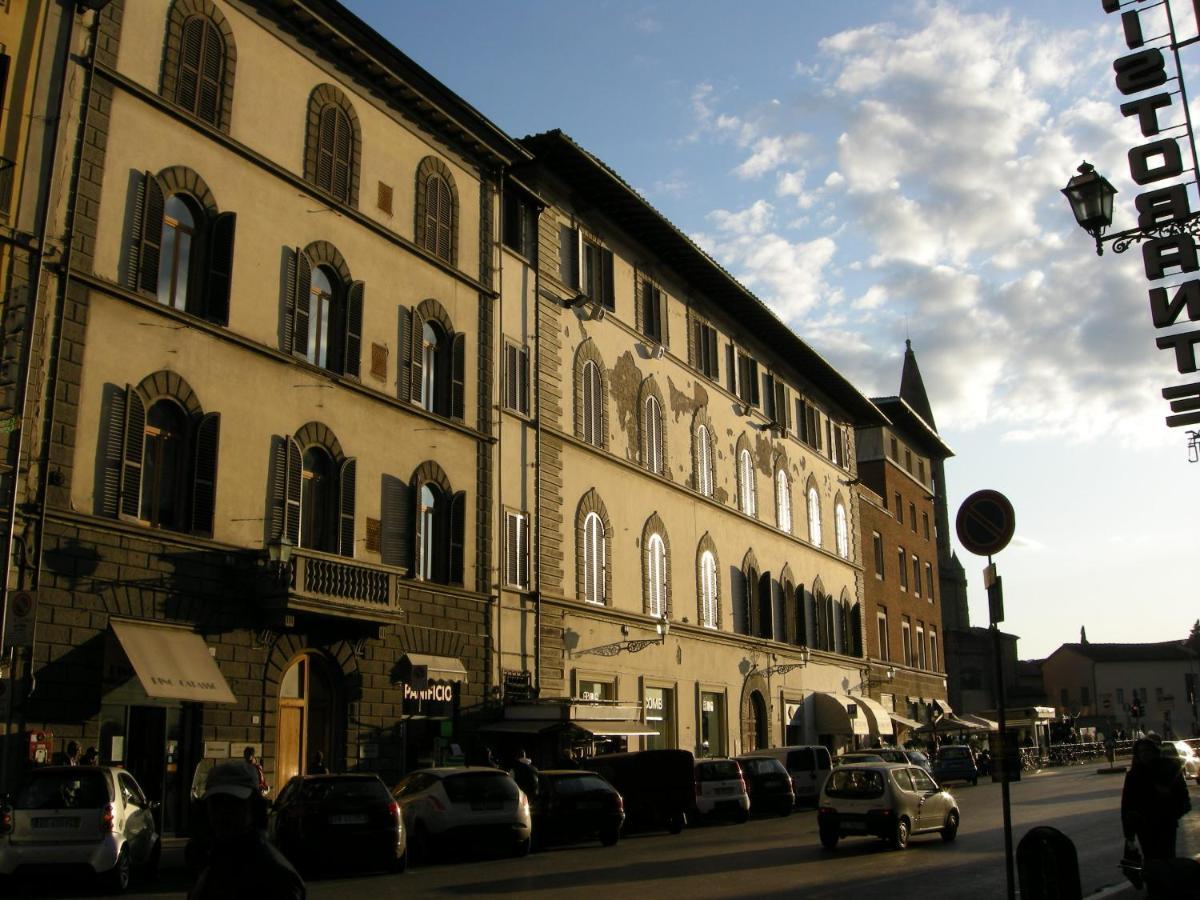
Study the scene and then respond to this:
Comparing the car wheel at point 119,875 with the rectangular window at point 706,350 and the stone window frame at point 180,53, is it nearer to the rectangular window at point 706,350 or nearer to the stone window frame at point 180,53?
the stone window frame at point 180,53

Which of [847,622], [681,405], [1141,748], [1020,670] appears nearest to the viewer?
[1141,748]

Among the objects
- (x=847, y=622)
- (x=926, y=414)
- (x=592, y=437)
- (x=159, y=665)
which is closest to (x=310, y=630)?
(x=159, y=665)

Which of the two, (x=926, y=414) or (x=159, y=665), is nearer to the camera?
(x=159, y=665)

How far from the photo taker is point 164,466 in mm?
21188

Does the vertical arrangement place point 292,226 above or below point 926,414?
below

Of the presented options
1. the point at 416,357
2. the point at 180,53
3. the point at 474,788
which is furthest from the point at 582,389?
the point at 474,788

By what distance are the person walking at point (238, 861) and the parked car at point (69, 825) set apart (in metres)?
10.9

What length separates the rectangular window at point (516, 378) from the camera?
30719mm

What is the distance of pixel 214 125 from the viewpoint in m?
23.0

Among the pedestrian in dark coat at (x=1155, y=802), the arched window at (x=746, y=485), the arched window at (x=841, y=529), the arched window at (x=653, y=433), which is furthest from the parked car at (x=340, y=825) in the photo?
the arched window at (x=841, y=529)

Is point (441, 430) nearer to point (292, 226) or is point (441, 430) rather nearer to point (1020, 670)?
point (292, 226)

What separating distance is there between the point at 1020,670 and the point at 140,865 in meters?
133

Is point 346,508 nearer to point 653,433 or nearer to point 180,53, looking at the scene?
point 180,53

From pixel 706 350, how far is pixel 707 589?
26.5 feet
